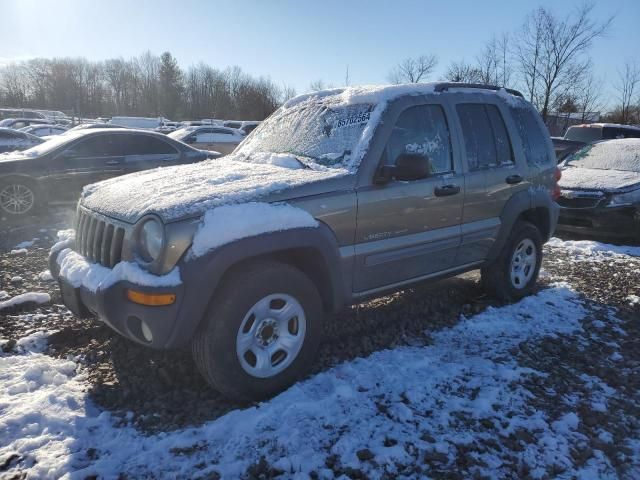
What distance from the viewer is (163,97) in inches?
2768

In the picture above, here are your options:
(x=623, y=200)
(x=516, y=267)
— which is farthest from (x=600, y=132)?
(x=516, y=267)

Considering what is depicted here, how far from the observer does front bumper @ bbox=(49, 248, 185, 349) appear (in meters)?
2.54

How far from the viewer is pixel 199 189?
2.92 m

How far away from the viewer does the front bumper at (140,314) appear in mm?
2543

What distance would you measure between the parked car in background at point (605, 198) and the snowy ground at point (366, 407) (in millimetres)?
3281

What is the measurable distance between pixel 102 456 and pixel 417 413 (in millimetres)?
1730

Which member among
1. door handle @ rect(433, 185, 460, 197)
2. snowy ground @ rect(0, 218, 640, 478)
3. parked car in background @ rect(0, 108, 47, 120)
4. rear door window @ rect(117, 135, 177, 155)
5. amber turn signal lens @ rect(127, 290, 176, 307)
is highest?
parked car in background @ rect(0, 108, 47, 120)

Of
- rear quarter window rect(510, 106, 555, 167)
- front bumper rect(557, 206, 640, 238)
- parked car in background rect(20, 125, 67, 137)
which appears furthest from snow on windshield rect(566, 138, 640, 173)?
parked car in background rect(20, 125, 67, 137)

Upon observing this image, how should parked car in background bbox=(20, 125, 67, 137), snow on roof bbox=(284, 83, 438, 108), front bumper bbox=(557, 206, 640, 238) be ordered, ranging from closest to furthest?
snow on roof bbox=(284, 83, 438, 108) → front bumper bbox=(557, 206, 640, 238) → parked car in background bbox=(20, 125, 67, 137)

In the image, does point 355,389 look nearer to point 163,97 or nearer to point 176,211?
point 176,211

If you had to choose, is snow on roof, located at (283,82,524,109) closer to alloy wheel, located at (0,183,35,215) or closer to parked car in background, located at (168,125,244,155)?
alloy wheel, located at (0,183,35,215)

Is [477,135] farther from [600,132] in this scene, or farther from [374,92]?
[600,132]

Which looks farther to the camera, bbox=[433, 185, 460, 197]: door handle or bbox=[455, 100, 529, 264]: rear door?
bbox=[455, 100, 529, 264]: rear door

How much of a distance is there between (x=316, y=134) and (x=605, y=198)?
5.48 metres
